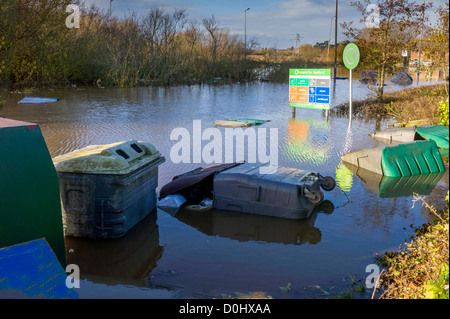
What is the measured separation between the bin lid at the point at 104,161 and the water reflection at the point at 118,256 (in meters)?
0.98

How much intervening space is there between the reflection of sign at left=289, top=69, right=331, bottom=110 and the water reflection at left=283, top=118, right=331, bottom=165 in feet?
2.38

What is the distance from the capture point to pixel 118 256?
568cm

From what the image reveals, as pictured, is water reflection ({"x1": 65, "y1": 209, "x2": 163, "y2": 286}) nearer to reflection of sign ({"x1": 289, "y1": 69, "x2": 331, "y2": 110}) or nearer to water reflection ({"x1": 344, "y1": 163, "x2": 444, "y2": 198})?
water reflection ({"x1": 344, "y1": 163, "x2": 444, "y2": 198})

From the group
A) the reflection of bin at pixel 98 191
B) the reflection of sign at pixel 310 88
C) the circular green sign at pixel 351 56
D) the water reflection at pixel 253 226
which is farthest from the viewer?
the reflection of sign at pixel 310 88

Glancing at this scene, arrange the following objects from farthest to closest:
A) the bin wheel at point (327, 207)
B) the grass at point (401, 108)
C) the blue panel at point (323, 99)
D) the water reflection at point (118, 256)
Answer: the blue panel at point (323, 99) → the grass at point (401, 108) → the bin wheel at point (327, 207) → the water reflection at point (118, 256)

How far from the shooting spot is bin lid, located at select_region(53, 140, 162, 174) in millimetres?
5816

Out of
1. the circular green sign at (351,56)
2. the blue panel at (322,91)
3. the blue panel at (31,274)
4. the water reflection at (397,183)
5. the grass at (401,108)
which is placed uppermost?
the circular green sign at (351,56)

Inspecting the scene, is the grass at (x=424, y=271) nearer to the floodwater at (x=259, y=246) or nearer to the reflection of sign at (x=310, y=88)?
the floodwater at (x=259, y=246)

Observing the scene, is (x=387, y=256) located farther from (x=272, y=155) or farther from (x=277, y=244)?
(x=272, y=155)

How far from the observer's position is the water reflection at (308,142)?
436 inches

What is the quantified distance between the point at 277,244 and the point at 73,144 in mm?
8089

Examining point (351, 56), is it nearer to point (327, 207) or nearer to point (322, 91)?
point (322, 91)

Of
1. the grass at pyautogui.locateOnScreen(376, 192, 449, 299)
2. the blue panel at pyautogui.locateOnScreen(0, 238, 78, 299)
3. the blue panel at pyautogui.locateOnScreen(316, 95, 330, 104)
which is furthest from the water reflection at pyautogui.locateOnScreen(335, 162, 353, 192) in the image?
the blue panel at pyautogui.locateOnScreen(316, 95, 330, 104)

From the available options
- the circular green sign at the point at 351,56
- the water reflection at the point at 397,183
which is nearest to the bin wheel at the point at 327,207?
the water reflection at the point at 397,183
